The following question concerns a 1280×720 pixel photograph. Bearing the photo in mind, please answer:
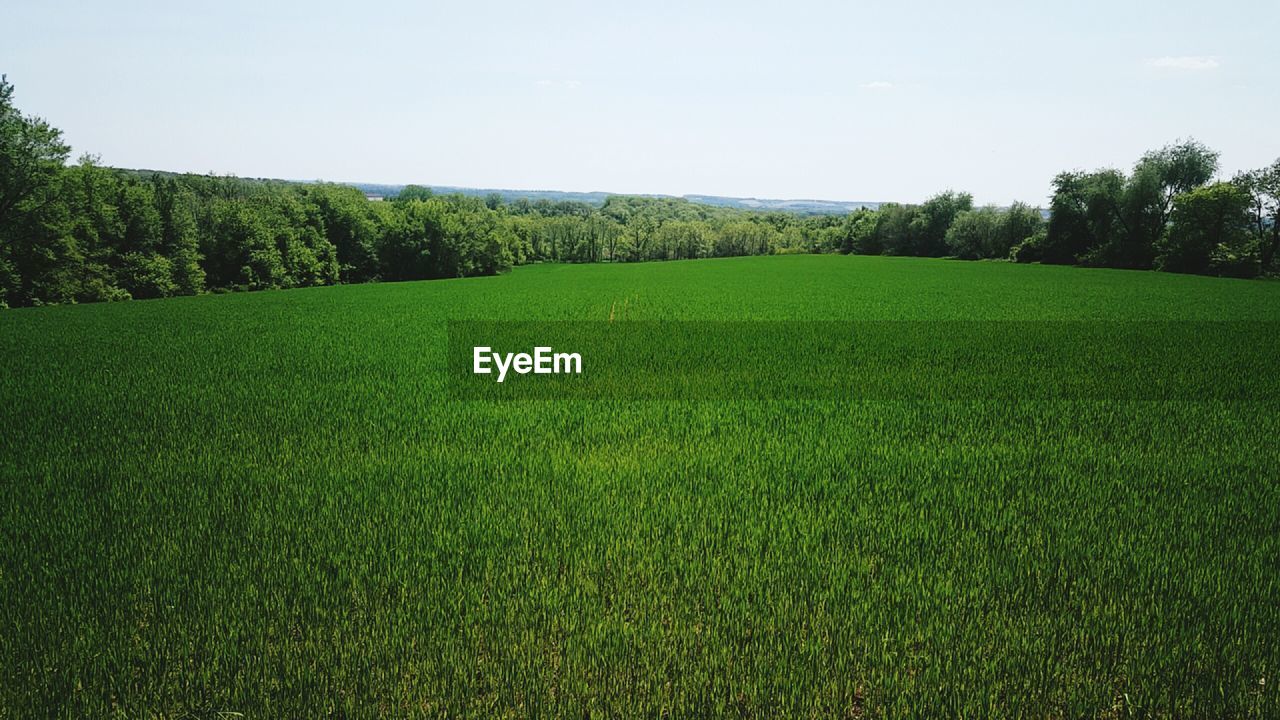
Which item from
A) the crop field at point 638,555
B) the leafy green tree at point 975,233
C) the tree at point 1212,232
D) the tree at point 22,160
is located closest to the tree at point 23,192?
the tree at point 22,160

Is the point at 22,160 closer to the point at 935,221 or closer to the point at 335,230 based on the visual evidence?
the point at 335,230

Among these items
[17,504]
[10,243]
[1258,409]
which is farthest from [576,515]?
[10,243]

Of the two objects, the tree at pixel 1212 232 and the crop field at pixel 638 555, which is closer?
the crop field at pixel 638 555

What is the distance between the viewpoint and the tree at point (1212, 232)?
2210 inches

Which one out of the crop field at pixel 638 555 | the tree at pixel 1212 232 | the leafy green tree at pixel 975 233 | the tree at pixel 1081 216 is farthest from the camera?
the leafy green tree at pixel 975 233

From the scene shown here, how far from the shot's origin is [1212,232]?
58.5 metres

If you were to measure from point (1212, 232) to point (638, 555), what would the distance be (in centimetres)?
7743

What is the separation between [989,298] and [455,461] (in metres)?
35.2

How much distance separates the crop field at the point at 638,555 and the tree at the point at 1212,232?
203 feet

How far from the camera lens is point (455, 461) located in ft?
26.6

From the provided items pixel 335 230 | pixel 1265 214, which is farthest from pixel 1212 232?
pixel 335 230

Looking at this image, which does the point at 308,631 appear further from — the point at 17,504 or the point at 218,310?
the point at 218,310

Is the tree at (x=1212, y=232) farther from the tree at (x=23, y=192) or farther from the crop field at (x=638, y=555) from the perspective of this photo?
the tree at (x=23, y=192)

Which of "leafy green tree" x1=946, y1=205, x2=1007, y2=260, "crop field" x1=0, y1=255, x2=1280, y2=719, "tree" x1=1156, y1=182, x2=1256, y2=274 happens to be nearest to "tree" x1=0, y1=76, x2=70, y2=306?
"crop field" x1=0, y1=255, x2=1280, y2=719
